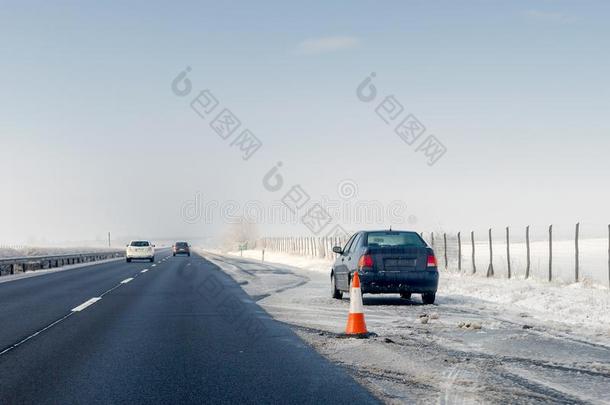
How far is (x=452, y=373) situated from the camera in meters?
7.00

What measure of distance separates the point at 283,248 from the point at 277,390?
76.7 meters

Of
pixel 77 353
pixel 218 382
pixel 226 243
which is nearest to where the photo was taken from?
pixel 218 382

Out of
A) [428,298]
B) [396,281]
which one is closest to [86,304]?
[396,281]

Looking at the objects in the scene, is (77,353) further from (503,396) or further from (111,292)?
(111,292)

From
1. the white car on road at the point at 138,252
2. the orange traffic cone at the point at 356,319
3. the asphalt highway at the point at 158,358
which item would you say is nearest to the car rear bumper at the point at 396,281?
the asphalt highway at the point at 158,358

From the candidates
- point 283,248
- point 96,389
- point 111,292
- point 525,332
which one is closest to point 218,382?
point 96,389

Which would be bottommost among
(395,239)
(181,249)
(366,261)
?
(181,249)

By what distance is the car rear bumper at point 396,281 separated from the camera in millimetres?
14227

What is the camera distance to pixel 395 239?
15.6 meters

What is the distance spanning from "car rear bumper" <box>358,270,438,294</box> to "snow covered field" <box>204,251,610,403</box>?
413mm

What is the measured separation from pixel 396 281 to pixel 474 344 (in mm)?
5158

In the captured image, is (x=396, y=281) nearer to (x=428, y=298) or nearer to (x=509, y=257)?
(x=428, y=298)

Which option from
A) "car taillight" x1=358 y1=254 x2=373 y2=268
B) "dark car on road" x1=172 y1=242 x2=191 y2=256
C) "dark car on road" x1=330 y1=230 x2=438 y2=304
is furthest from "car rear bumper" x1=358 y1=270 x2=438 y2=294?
"dark car on road" x1=172 y1=242 x2=191 y2=256

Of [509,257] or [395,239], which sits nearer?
[395,239]
